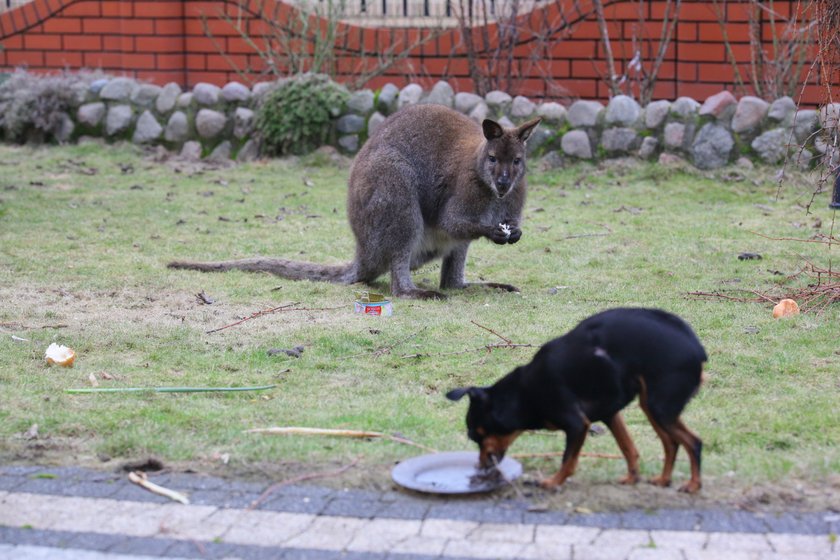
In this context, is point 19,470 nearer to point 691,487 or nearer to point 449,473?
point 449,473

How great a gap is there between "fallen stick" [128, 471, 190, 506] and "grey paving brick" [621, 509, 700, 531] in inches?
57.2

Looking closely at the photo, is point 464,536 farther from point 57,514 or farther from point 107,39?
point 107,39

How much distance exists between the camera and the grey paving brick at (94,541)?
3.32 meters

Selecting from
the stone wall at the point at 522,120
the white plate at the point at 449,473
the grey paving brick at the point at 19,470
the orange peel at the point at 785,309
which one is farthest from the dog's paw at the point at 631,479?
the stone wall at the point at 522,120

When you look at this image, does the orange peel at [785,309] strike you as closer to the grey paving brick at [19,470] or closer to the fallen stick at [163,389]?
the fallen stick at [163,389]

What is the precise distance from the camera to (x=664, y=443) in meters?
3.57

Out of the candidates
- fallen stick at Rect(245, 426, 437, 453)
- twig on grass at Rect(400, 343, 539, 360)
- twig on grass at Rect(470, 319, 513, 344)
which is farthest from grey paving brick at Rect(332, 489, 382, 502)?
twig on grass at Rect(470, 319, 513, 344)

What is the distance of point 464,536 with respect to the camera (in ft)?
11.0

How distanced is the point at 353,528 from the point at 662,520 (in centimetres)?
98

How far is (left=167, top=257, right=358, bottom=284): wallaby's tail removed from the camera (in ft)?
23.8

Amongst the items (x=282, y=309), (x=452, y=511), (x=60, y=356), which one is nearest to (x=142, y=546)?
(x=452, y=511)

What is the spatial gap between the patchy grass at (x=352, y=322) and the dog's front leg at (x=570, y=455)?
0.07m

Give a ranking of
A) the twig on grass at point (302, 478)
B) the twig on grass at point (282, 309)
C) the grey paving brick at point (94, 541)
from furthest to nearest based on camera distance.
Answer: the twig on grass at point (282, 309)
the twig on grass at point (302, 478)
the grey paving brick at point (94, 541)

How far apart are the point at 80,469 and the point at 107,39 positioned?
11.5 metres
